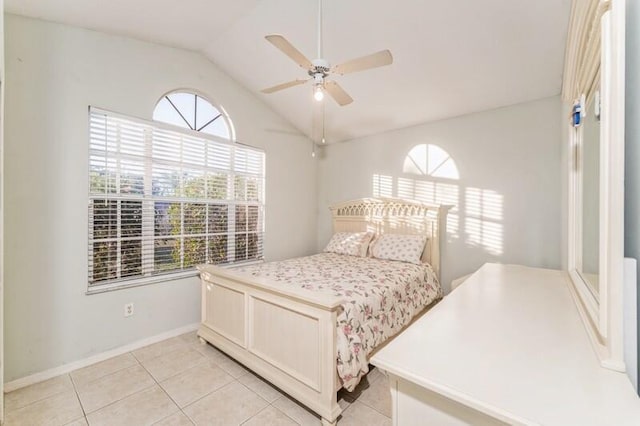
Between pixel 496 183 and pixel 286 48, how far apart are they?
2.60 metres

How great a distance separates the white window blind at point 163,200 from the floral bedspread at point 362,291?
32.5 inches

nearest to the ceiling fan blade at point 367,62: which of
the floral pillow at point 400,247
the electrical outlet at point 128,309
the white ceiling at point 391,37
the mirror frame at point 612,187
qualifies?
the white ceiling at point 391,37

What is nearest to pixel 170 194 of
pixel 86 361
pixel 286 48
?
pixel 86 361

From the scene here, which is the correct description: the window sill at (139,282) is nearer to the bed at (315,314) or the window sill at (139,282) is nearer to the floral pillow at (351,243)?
the bed at (315,314)

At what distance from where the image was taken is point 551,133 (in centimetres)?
271

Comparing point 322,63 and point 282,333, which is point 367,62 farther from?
point 282,333

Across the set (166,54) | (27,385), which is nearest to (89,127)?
(166,54)

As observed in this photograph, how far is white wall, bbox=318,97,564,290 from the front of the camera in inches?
107

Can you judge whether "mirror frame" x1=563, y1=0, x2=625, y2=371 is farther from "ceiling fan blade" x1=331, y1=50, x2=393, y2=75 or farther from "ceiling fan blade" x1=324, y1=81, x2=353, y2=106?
"ceiling fan blade" x1=324, y1=81, x2=353, y2=106

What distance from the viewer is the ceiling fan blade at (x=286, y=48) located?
1.62 meters

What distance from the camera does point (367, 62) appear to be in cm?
177

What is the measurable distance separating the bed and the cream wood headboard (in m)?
0.02

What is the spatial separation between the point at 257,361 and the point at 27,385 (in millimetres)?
1696

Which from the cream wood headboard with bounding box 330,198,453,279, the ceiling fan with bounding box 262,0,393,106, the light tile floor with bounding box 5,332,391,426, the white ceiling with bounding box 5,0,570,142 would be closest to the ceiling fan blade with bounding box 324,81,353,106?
the ceiling fan with bounding box 262,0,393,106
